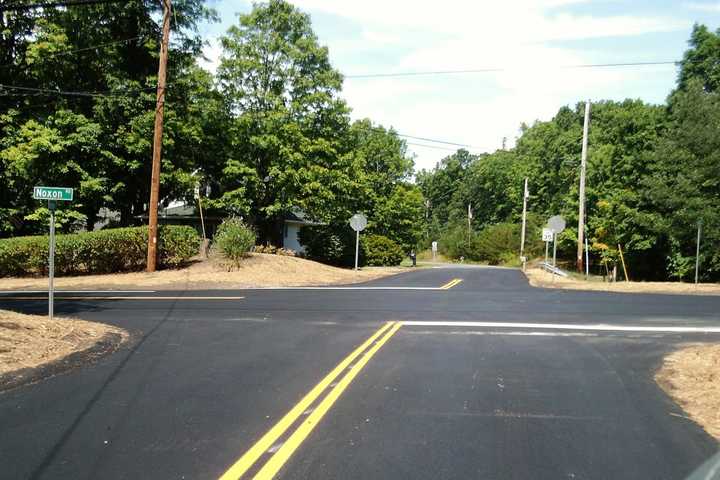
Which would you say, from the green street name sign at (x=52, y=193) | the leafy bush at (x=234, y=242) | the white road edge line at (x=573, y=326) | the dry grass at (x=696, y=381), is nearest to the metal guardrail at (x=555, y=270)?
the leafy bush at (x=234, y=242)

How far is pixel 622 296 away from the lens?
18500mm

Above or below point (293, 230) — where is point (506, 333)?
below

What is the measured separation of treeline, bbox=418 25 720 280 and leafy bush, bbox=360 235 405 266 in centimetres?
1440

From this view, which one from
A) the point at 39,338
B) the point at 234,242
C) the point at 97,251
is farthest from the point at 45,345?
the point at 97,251

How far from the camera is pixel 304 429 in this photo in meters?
5.11

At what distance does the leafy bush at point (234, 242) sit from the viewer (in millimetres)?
24375

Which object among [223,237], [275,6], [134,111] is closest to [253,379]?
[223,237]

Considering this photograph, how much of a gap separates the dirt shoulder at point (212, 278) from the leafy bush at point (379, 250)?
16946 mm

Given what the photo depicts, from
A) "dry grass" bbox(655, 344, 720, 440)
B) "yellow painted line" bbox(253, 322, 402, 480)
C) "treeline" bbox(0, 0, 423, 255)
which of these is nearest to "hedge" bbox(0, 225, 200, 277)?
"treeline" bbox(0, 0, 423, 255)

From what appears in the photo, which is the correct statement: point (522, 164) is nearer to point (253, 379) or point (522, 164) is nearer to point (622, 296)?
point (622, 296)

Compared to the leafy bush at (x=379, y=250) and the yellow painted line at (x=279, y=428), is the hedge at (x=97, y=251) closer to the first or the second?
the yellow painted line at (x=279, y=428)

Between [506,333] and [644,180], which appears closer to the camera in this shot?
[506,333]

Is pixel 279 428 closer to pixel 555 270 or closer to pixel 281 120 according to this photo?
pixel 281 120

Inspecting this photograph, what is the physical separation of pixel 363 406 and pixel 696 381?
417 centimetres
